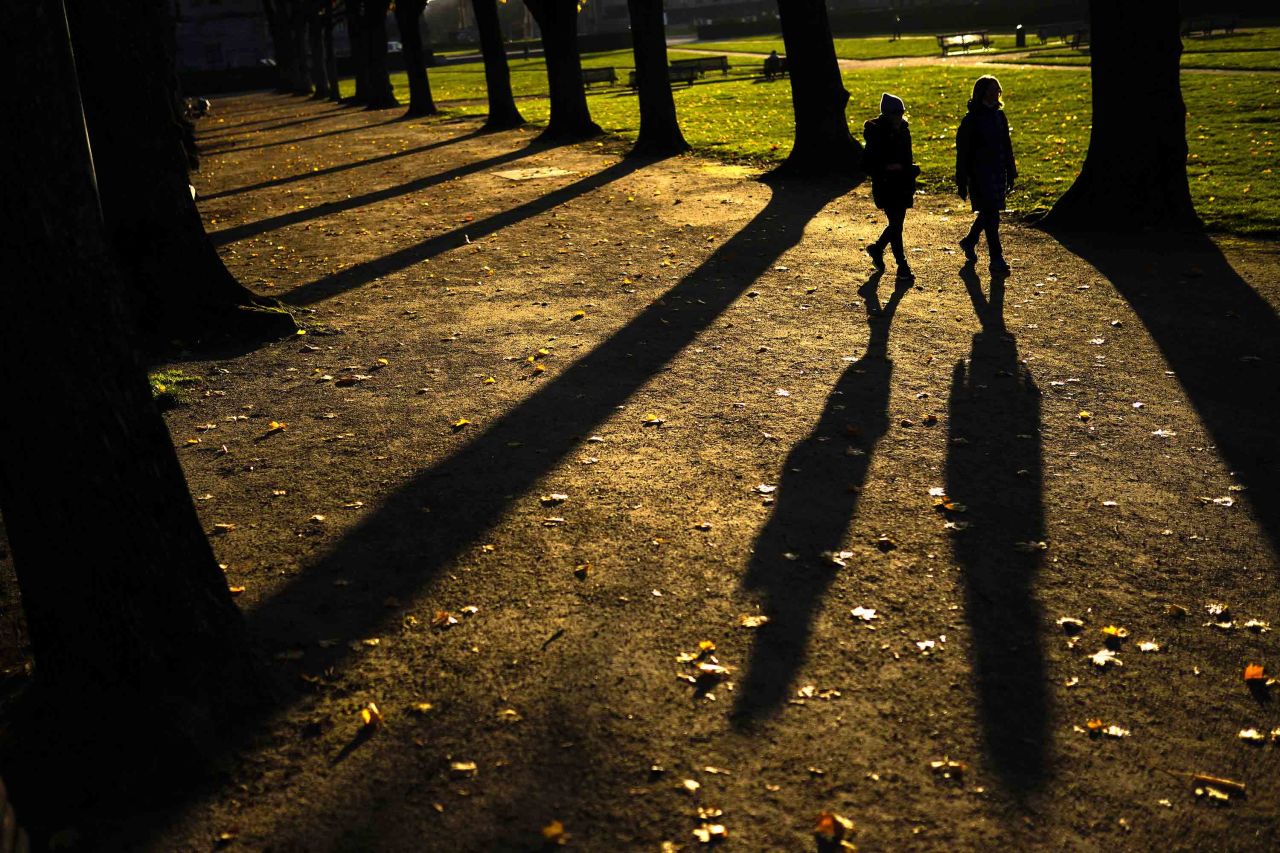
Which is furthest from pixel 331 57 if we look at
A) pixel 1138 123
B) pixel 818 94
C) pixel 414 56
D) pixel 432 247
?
pixel 1138 123

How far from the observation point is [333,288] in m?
12.5

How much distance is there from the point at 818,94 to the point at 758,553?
13.3 meters

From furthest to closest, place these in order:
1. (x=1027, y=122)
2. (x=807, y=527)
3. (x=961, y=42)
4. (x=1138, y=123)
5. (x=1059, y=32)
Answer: (x=961, y=42)
(x=1059, y=32)
(x=1027, y=122)
(x=1138, y=123)
(x=807, y=527)

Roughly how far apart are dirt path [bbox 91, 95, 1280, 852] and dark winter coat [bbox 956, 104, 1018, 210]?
86 cm

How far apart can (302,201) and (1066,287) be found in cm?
Answer: 1309

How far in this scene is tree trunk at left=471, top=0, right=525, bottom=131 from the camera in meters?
29.2

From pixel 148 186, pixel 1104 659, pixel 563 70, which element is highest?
pixel 563 70

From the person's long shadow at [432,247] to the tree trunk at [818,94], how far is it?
3450mm

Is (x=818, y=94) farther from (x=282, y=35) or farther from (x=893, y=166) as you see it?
(x=282, y=35)

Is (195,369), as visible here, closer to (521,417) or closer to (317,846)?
(521,417)

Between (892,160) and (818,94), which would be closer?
(892,160)

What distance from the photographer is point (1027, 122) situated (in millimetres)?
22828

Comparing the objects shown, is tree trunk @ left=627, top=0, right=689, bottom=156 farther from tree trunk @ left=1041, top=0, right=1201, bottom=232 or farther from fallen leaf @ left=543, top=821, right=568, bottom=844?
fallen leaf @ left=543, top=821, right=568, bottom=844

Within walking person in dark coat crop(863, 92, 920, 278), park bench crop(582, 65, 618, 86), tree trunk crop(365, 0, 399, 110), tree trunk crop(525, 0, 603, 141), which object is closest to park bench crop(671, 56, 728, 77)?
park bench crop(582, 65, 618, 86)
